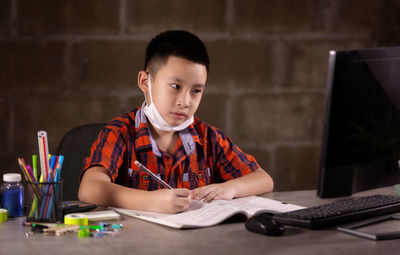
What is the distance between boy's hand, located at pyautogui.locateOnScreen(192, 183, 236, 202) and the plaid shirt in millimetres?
253

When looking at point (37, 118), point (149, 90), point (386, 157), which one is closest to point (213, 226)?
point (386, 157)

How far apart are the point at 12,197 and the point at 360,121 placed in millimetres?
819

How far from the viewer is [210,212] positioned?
4.29ft

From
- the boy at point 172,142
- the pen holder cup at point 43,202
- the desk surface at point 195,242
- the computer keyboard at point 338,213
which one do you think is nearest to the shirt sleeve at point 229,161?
the boy at point 172,142

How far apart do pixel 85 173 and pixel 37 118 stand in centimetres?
103

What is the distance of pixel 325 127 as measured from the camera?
1.22 meters

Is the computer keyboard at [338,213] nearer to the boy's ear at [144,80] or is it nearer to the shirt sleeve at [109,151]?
the shirt sleeve at [109,151]

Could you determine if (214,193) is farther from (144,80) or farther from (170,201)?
(144,80)

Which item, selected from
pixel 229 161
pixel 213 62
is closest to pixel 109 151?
pixel 229 161

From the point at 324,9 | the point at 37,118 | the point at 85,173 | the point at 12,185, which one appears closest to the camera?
the point at 12,185

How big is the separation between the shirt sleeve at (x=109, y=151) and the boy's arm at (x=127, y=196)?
0.03 meters

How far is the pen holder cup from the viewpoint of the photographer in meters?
1.23

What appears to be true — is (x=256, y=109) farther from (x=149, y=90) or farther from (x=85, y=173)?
(x=85, y=173)

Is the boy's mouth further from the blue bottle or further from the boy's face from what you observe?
the blue bottle
